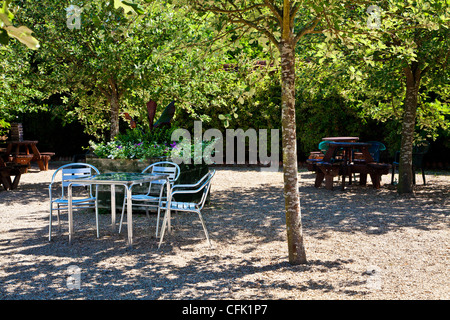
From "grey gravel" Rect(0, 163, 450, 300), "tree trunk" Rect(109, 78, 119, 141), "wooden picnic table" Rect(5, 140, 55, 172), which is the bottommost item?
"grey gravel" Rect(0, 163, 450, 300)

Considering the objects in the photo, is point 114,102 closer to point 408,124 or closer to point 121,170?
point 121,170

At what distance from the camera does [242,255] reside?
441cm

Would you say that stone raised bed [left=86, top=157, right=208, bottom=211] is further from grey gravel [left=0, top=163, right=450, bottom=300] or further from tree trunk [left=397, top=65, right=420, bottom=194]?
tree trunk [left=397, top=65, right=420, bottom=194]

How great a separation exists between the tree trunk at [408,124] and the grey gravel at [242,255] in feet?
2.49

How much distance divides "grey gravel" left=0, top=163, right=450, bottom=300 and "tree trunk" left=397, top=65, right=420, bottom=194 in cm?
76

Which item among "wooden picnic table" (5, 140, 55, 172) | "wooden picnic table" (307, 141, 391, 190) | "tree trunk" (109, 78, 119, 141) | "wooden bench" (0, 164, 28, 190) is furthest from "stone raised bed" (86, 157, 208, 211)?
"wooden picnic table" (5, 140, 55, 172)

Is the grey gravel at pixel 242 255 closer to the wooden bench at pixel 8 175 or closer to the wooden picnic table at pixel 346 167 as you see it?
the wooden picnic table at pixel 346 167

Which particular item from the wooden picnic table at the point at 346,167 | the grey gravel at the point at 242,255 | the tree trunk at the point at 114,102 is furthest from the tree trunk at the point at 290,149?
the tree trunk at the point at 114,102

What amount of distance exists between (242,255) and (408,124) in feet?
18.2

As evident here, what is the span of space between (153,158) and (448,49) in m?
5.29

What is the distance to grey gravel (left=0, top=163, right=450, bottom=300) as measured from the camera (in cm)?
337

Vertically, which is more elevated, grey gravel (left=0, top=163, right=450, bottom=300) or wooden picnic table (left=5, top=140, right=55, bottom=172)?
wooden picnic table (left=5, top=140, right=55, bottom=172)

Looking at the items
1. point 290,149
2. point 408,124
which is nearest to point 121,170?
point 290,149

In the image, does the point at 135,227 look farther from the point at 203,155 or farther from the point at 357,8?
the point at 357,8
